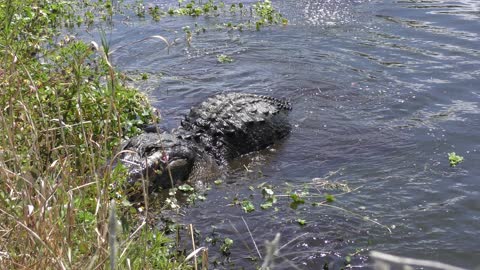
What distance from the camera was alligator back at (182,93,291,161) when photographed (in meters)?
6.51

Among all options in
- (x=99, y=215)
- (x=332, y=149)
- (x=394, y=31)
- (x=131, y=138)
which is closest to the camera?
(x=99, y=215)

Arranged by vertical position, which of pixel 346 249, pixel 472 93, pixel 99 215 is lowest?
pixel 346 249

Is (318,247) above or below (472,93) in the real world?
→ below

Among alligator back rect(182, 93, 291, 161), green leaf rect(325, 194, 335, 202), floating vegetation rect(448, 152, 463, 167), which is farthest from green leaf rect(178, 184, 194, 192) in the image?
floating vegetation rect(448, 152, 463, 167)

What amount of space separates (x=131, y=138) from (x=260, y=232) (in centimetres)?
149

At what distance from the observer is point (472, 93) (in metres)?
7.35

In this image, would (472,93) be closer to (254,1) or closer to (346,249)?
(346,249)

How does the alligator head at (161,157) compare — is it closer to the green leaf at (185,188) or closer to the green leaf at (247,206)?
the green leaf at (185,188)

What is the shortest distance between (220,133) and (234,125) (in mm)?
167

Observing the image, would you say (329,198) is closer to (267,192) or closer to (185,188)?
(267,192)

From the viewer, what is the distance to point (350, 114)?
7.09m

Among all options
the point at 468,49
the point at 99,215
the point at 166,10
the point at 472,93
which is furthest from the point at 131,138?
the point at 166,10

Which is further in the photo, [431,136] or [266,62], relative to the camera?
[266,62]

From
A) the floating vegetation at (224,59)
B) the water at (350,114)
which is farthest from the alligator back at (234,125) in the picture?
the floating vegetation at (224,59)
